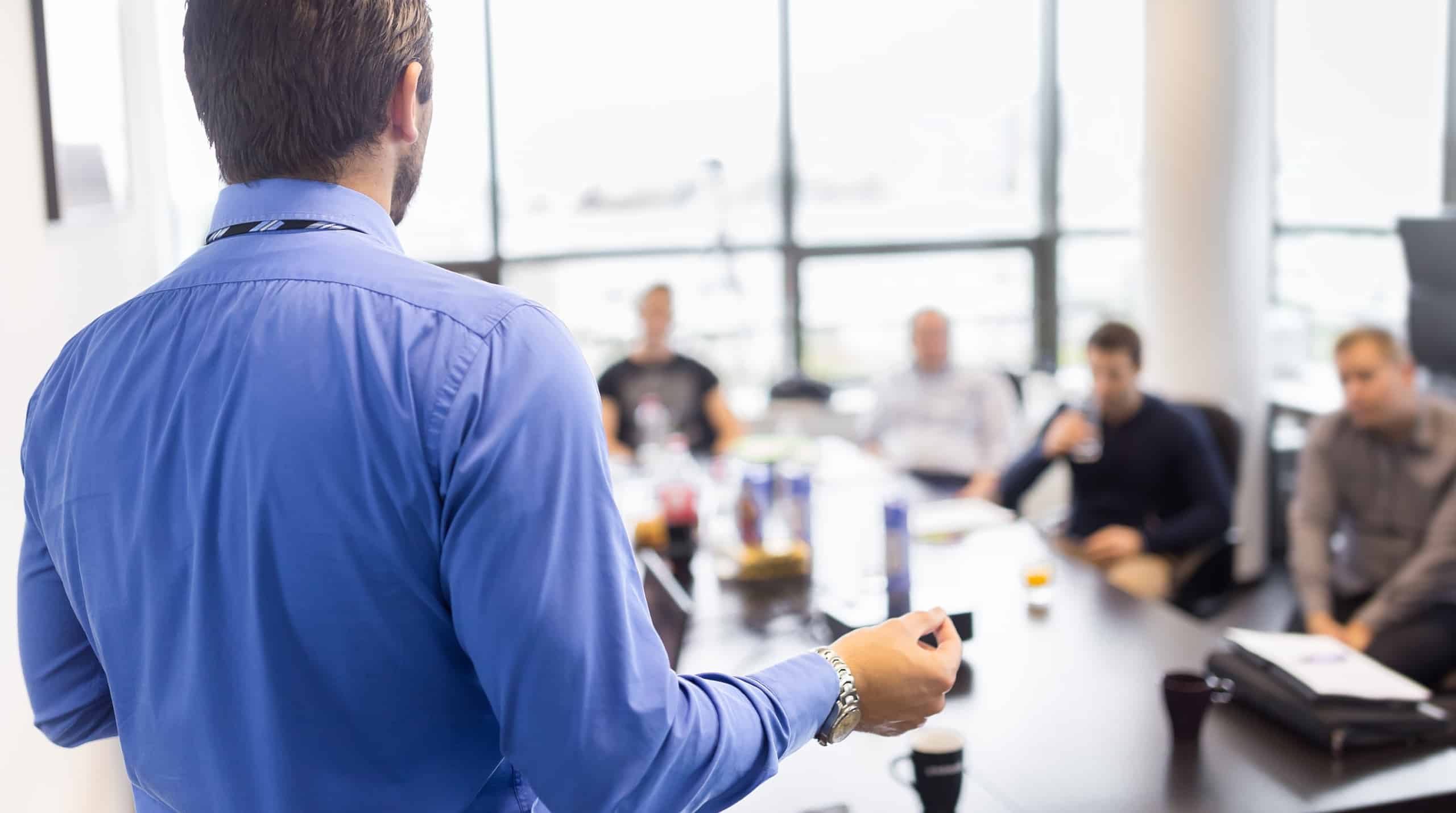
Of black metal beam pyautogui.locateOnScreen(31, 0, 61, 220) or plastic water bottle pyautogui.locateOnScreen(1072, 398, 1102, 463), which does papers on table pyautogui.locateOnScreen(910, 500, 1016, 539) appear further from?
black metal beam pyautogui.locateOnScreen(31, 0, 61, 220)

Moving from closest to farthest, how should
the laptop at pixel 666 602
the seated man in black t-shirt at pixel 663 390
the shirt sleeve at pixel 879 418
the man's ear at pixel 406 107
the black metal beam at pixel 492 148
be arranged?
the man's ear at pixel 406 107 → the laptop at pixel 666 602 → the seated man in black t-shirt at pixel 663 390 → the shirt sleeve at pixel 879 418 → the black metal beam at pixel 492 148

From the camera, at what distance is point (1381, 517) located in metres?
3.74

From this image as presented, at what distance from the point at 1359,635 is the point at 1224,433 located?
1.03 m

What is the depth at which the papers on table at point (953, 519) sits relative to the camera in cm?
339

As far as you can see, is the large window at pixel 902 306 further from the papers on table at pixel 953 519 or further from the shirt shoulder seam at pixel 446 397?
the shirt shoulder seam at pixel 446 397

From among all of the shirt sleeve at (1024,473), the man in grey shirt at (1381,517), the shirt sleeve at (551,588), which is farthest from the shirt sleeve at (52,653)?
the shirt sleeve at (1024,473)

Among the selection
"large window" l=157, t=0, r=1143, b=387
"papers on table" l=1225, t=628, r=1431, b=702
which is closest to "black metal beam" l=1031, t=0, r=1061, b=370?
"large window" l=157, t=0, r=1143, b=387

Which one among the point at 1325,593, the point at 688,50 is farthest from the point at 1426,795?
the point at 688,50

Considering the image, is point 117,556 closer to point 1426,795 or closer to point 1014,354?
point 1426,795

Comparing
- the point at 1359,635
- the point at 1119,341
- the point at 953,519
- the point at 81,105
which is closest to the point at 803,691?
the point at 81,105

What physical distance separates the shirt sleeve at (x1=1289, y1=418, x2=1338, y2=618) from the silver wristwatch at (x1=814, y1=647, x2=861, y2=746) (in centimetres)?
310

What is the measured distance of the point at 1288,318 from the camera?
5.71 meters

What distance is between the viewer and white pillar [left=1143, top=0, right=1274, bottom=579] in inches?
202

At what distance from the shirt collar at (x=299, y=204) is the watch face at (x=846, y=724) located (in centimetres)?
51
